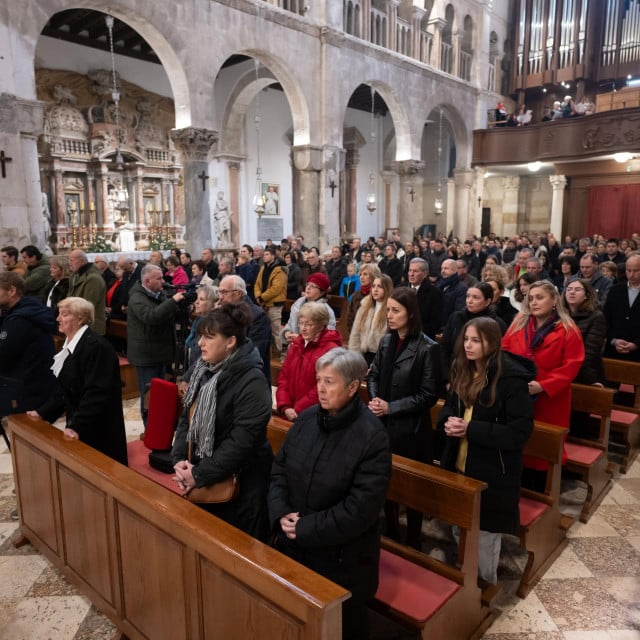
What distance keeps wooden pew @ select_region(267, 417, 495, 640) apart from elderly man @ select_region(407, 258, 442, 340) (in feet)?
8.94

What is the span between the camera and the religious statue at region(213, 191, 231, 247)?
595 inches

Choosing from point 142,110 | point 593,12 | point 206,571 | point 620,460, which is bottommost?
point 620,460

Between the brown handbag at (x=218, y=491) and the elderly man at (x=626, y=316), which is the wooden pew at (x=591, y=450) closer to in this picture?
the elderly man at (x=626, y=316)

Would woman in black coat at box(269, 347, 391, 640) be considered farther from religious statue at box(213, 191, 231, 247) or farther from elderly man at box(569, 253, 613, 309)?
religious statue at box(213, 191, 231, 247)

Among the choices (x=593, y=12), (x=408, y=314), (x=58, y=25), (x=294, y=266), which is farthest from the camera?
(x=593, y=12)

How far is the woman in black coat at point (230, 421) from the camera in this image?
244 cm

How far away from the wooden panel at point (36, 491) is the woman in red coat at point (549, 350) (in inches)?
114

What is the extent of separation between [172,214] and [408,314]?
42.4 ft

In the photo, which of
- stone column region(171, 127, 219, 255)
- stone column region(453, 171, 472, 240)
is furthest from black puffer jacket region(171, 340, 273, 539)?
stone column region(453, 171, 472, 240)

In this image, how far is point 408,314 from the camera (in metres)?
3.21

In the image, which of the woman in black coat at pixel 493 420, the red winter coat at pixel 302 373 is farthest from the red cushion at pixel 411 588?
the red winter coat at pixel 302 373

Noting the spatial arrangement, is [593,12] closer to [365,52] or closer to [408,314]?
[365,52]

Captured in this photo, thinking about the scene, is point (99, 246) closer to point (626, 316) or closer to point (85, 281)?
point (85, 281)

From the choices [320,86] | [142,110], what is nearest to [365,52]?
[320,86]
